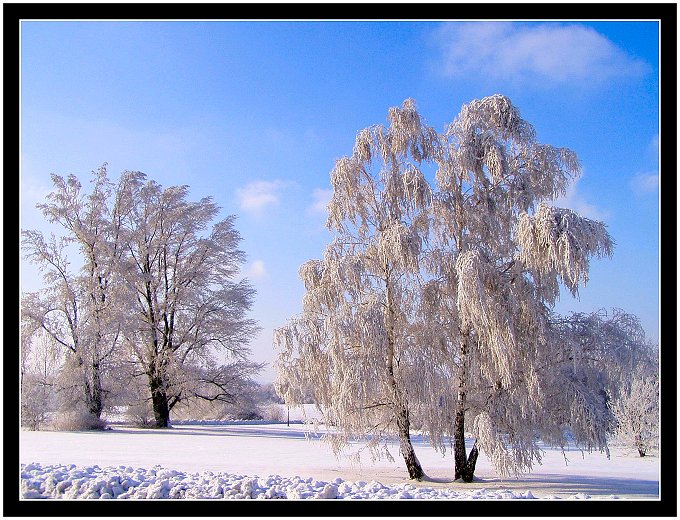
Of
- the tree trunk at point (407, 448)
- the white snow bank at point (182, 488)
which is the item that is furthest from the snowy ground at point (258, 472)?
the tree trunk at point (407, 448)

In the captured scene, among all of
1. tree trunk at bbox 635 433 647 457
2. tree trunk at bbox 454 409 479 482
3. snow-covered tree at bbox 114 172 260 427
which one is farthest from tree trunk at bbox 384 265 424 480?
snow-covered tree at bbox 114 172 260 427

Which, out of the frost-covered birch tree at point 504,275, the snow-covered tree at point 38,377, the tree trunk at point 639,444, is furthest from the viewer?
the snow-covered tree at point 38,377

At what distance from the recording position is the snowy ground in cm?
745

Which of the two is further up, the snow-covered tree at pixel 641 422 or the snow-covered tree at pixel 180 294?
the snow-covered tree at pixel 180 294

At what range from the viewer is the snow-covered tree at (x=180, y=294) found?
20.6 meters

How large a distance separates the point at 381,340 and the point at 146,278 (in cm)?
1306

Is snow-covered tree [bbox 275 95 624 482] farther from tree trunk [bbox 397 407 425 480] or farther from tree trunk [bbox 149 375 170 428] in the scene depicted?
tree trunk [bbox 149 375 170 428]

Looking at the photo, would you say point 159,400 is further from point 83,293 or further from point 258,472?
point 258,472

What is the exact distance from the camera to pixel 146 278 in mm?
20875

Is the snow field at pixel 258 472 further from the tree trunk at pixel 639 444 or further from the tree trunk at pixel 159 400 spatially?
the tree trunk at pixel 159 400

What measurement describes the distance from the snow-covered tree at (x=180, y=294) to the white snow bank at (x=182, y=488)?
1264cm

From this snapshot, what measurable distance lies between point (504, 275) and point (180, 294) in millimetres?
13776
